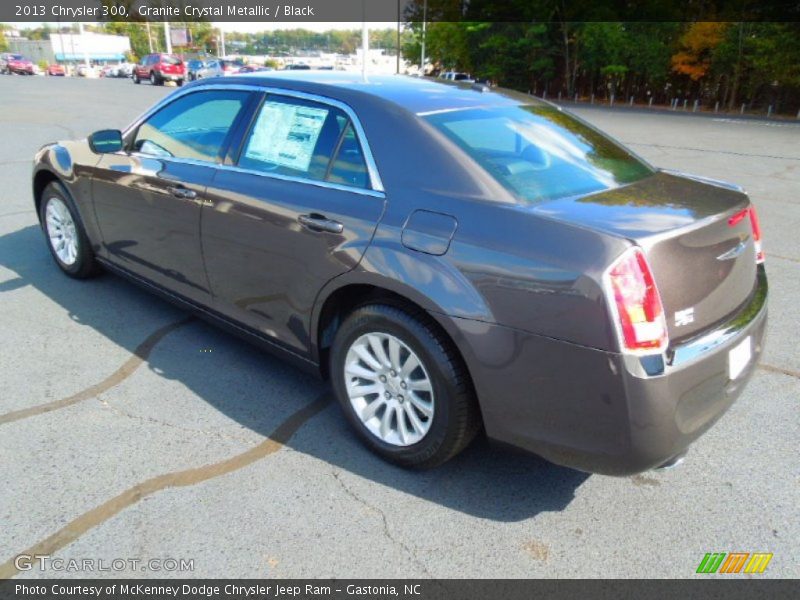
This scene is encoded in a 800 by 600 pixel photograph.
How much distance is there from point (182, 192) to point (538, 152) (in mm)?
1979

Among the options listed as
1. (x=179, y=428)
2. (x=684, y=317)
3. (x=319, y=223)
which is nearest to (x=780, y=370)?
(x=684, y=317)

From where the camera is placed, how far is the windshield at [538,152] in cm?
263

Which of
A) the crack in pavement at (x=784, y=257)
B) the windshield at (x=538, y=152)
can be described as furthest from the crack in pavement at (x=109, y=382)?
the crack in pavement at (x=784, y=257)

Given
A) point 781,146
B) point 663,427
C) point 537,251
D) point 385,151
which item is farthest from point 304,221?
point 781,146

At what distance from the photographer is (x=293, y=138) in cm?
312

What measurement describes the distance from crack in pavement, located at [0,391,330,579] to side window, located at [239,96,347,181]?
125 centimetres

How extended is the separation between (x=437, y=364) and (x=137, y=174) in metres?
2.50

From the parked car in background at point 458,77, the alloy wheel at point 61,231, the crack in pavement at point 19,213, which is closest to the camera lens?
the parked car in background at point 458,77

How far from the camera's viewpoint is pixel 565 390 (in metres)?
2.19

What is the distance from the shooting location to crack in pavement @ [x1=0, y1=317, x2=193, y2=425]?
3183 millimetres

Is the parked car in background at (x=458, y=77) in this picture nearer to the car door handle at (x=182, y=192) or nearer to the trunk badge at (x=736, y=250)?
the car door handle at (x=182, y=192)

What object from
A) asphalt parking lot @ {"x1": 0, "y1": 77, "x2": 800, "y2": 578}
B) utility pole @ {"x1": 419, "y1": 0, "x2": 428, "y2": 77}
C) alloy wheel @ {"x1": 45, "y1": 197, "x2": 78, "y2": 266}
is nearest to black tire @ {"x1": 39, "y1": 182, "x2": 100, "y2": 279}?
alloy wheel @ {"x1": 45, "y1": 197, "x2": 78, "y2": 266}

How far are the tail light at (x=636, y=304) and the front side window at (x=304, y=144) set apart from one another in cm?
119

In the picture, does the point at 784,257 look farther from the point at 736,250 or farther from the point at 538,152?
the point at 538,152
